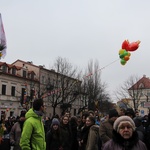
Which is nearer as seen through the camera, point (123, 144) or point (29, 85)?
point (123, 144)

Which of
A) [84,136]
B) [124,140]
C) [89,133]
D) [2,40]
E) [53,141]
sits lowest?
[53,141]

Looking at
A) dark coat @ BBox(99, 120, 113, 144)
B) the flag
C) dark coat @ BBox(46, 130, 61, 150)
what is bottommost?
dark coat @ BBox(46, 130, 61, 150)

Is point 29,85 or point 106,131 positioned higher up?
point 29,85

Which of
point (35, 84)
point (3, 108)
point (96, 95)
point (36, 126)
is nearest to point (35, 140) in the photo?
point (36, 126)

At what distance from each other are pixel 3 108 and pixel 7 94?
2802 mm

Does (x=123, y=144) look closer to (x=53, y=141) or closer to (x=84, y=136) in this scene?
(x=84, y=136)

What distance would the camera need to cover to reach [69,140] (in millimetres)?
7207

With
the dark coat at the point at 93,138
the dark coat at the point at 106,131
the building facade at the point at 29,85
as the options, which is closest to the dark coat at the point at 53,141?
the dark coat at the point at 93,138

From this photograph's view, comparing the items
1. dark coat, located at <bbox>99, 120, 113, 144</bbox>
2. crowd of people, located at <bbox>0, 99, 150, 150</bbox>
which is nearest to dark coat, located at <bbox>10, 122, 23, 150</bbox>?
crowd of people, located at <bbox>0, 99, 150, 150</bbox>

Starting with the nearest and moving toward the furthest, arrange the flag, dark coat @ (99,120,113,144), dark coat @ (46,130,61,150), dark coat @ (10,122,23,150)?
dark coat @ (99,120,113,144), dark coat @ (46,130,61,150), dark coat @ (10,122,23,150), the flag

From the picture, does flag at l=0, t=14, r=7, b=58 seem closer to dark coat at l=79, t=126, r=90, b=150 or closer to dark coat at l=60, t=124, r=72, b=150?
dark coat at l=60, t=124, r=72, b=150

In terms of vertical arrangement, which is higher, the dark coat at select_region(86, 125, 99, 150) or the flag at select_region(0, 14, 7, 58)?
the flag at select_region(0, 14, 7, 58)

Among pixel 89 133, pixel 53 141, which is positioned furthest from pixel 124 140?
pixel 53 141

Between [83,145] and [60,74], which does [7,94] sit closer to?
[60,74]
